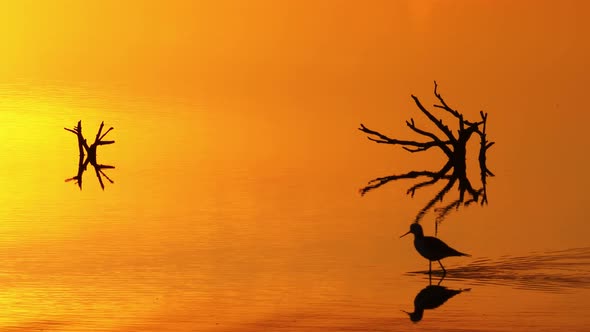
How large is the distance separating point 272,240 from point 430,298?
12.7 ft

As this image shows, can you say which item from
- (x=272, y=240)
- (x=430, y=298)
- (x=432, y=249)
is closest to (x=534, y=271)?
(x=432, y=249)

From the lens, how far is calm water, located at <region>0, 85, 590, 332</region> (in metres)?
14.9

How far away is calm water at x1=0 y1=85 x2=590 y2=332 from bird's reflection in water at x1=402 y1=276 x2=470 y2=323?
6 cm

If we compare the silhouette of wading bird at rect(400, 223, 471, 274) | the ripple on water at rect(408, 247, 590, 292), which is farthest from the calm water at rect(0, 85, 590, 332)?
the silhouette of wading bird at rect(400, 223, 471, 274)

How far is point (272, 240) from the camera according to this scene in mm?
19188

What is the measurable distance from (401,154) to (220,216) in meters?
9.19

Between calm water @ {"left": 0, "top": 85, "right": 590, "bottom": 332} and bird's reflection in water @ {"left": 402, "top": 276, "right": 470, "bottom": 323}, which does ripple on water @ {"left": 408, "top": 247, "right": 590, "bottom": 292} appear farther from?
bird's reflection in water @ {"left": 402, "top": 276, "right": 470, "bottom": 323}

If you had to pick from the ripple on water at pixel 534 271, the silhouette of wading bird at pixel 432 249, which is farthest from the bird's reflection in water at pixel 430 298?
the silhouette of wading bird at pixel 432 249

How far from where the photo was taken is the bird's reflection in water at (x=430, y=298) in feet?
49.0

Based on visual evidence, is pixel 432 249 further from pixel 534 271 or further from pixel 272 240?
pixel 272 240

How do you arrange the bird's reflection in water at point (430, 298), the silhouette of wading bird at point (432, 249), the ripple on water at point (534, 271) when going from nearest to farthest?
the bird's reflection in water at point (430, 298)
the ripple on water at point (534, 271)
the silhouette of wading bird at point (432, 249)

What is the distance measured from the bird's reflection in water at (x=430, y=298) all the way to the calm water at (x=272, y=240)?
2.5 inches

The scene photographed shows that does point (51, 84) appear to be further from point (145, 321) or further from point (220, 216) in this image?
point (145, 321)

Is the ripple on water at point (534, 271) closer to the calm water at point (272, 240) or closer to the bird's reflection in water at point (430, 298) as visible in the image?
the calm water at point (272, 240)
